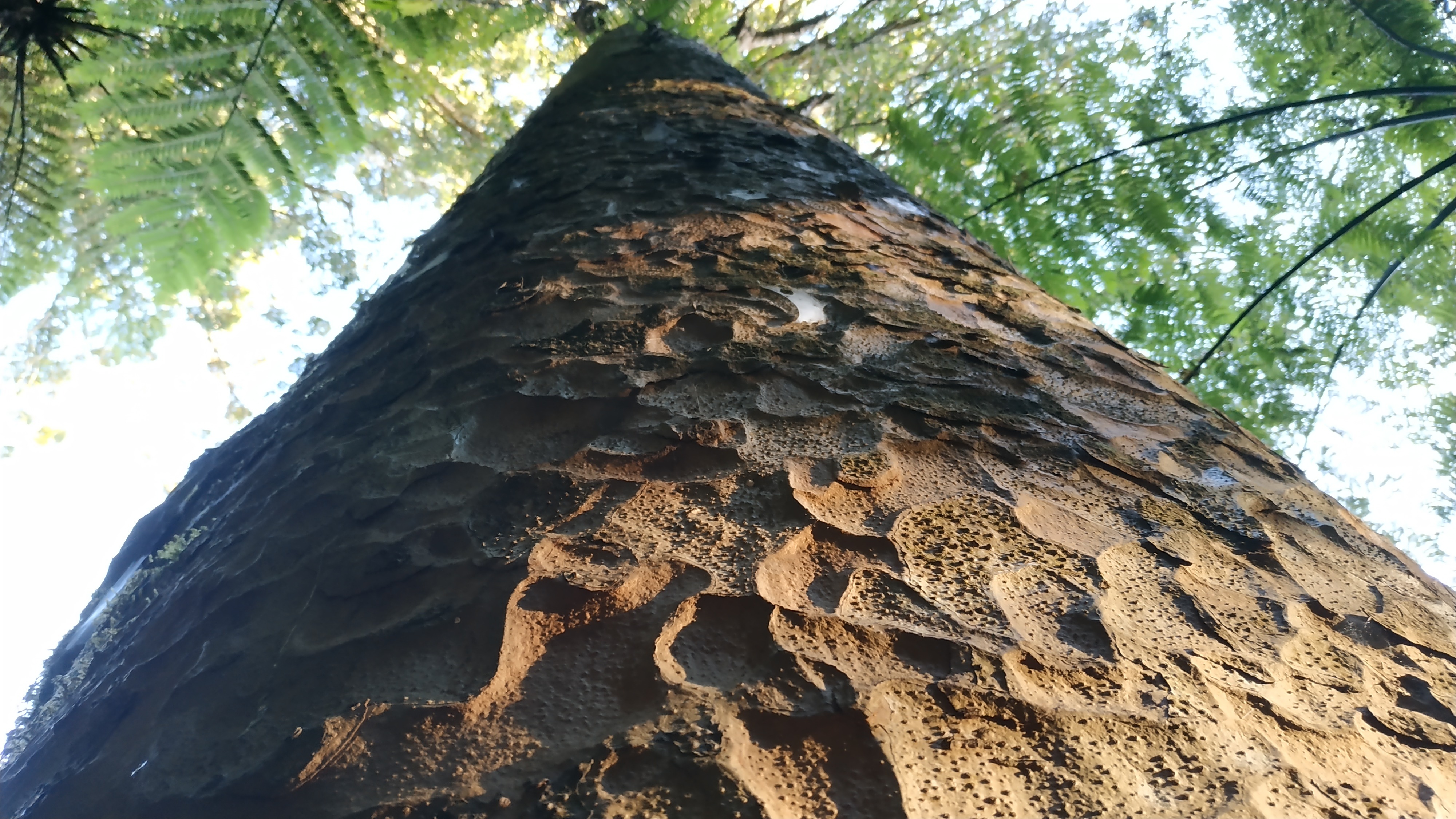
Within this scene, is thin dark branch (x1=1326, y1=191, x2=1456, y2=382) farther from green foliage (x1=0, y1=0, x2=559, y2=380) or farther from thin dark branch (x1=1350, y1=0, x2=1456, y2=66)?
green foliage (x1=0, y1=0, x2=559, y2=380)

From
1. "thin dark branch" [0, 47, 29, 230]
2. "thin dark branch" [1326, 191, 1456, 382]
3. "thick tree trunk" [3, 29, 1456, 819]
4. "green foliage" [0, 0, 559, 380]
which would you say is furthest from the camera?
"thin dark branch" [0, 47, 29, 230]

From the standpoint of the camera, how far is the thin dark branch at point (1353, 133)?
2033 millimetres

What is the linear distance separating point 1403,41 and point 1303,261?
69 cm

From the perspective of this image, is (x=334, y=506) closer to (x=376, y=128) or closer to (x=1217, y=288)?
(x=1217, y=288)

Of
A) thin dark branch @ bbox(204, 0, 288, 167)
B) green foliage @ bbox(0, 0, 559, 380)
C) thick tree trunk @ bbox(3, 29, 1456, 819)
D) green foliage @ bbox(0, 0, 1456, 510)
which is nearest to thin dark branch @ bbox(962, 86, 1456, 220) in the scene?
green foliage @ bbox(0, 0, 1456, 510)

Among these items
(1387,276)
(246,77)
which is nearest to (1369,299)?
(1387,276)

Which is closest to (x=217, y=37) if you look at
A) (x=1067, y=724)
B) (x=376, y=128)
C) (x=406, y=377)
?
(x=406, y=377)

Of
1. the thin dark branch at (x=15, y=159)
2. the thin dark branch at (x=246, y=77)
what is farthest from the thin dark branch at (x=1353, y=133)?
the thin dark branch at (x=15, y=159)

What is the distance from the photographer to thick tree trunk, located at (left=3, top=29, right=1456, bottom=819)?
1.92 ft

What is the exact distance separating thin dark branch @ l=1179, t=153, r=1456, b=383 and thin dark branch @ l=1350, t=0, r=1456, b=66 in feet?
0.89

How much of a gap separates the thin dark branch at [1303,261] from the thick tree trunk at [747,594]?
1485mm

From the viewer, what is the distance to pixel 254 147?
2.00 meters

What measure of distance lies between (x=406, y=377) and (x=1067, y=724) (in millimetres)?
1023

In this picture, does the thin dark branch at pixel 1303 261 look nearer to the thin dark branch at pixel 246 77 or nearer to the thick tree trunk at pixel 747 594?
the thick tree trunk at pixel 747 594
